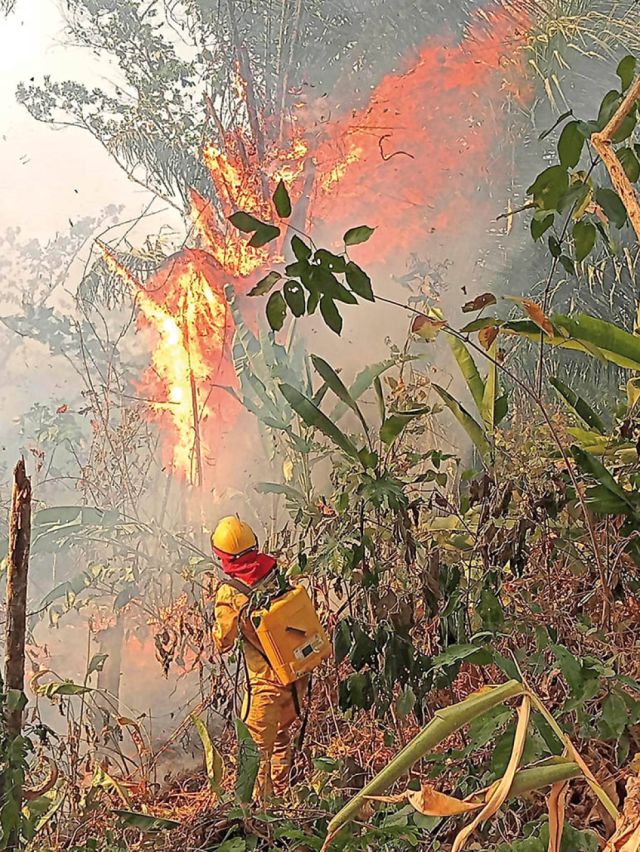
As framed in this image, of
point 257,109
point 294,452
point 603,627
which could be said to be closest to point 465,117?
point 257,109

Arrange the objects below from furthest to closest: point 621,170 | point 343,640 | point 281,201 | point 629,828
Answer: point 343,640 → point 281,201 → point 621,170 → point 629,828

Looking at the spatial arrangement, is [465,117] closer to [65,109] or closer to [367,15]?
[367,15]

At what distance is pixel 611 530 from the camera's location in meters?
1.19

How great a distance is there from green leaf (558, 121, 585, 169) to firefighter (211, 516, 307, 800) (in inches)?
47.8

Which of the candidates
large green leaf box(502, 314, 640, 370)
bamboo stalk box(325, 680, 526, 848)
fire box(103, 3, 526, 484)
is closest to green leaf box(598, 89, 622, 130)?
large green leaf box(502, 314, 640, 370)

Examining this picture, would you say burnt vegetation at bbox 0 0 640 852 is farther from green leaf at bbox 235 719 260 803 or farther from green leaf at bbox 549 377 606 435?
green leaf at bbox 235 719 260 803

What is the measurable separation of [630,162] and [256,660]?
1.32m

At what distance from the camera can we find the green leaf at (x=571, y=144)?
893 mm

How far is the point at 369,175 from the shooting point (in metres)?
2.36

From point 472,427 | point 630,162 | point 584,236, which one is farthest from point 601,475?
point 472,427

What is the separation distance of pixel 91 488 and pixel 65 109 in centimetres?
98

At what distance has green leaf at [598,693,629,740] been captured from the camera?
77cm

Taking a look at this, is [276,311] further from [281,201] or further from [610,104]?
[610,104]

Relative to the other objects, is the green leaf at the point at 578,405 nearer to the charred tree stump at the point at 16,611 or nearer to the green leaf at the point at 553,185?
the green leaf at the point at 553,185
